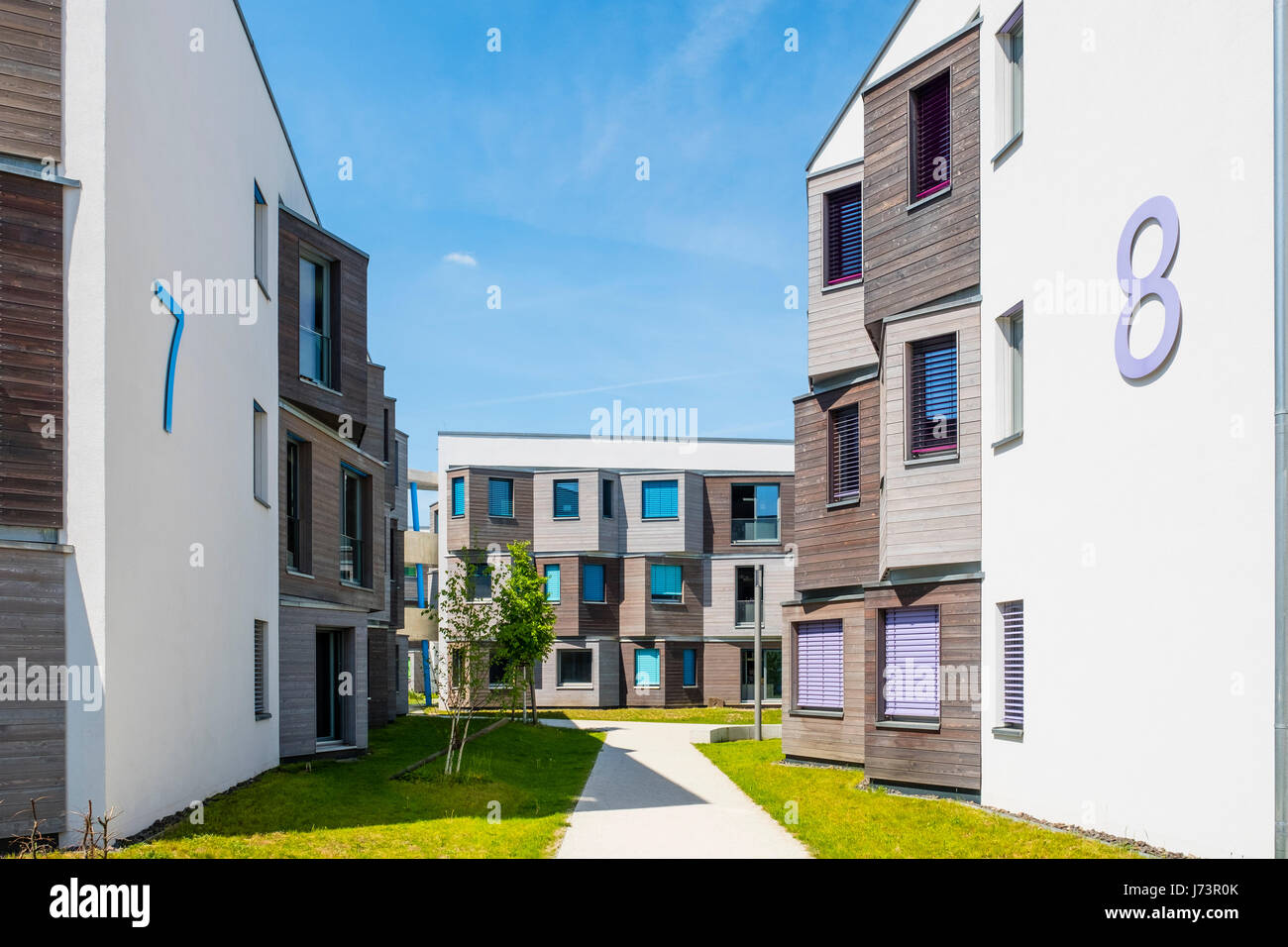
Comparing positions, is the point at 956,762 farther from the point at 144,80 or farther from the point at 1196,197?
the point at 144,80

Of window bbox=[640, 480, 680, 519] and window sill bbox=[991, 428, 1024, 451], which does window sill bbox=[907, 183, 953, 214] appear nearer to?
window sill bbox=[991, 428, 1024, 451]

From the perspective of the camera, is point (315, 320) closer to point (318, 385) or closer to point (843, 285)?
point (318, 385)

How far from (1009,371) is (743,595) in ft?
89.8

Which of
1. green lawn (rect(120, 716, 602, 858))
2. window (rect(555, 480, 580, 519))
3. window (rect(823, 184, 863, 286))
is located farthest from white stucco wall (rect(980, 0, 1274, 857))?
window (rect(555, 480, 580, 519))

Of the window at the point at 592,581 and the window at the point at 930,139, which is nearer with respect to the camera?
the window at the point at 930,139

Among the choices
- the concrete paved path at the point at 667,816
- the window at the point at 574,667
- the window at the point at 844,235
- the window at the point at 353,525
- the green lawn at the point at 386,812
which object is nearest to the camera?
the green lawn at the point at 386,812

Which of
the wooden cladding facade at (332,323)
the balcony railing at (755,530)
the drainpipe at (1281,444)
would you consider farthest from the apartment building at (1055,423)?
the balcony railing at (755,530)

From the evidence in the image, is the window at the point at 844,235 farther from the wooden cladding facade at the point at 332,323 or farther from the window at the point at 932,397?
the wooden cladding facade at the point at 332,323

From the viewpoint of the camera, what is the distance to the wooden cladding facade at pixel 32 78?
9445mm

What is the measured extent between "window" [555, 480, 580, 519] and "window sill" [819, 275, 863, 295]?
23.4 m

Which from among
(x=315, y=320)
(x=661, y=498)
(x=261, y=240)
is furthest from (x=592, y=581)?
(x=261, y=240)

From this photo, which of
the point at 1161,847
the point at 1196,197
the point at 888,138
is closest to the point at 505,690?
the point at 888,138

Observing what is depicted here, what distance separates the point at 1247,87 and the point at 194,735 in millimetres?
11945

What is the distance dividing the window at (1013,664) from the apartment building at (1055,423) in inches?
1.6
